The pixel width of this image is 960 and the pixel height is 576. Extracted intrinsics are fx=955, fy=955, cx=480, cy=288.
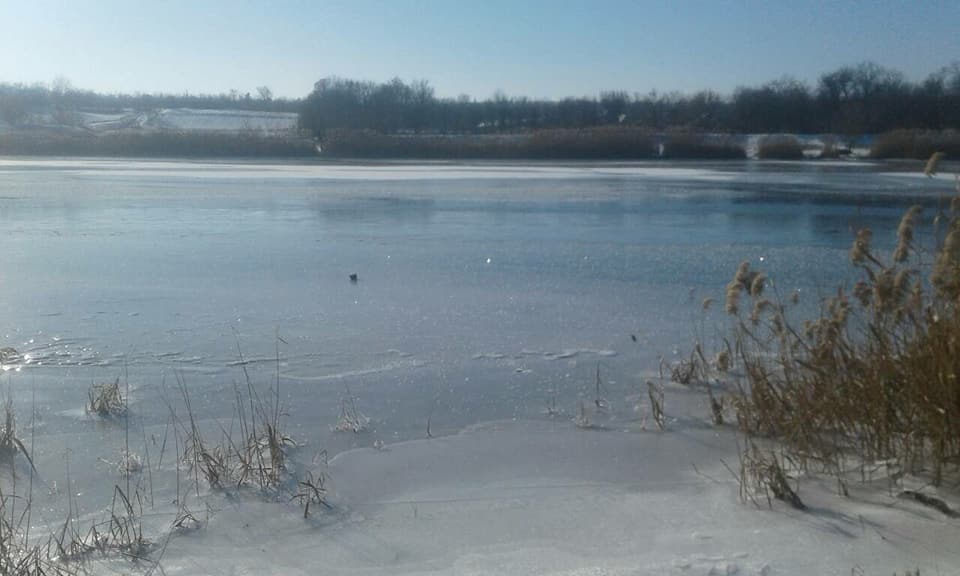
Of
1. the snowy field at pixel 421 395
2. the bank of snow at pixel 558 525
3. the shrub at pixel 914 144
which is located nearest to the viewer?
the bank of snow at pixel 558 525

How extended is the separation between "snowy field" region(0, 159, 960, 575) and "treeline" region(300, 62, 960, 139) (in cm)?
1676

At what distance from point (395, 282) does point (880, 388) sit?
549 centimetres

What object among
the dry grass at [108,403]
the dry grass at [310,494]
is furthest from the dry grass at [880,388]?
the dry grass at [108,403]

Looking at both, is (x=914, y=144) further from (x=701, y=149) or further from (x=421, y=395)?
(x=421, y=395)

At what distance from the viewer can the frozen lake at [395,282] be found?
229 inches

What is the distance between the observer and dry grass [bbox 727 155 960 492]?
376cm

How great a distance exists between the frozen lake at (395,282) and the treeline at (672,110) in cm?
1157

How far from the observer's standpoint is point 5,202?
1612 cm

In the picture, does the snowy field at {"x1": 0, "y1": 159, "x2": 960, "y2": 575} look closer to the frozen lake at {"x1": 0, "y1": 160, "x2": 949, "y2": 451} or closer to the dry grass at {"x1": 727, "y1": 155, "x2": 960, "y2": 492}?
the frozen lake at {"x1": 0, "y1": 160, "x2": 949, "y2": 451}

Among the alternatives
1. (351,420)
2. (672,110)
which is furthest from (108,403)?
(672,110)

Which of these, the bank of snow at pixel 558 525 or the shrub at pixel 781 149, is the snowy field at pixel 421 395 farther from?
the shrub at pixel 781 149

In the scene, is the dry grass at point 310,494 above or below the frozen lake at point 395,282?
below

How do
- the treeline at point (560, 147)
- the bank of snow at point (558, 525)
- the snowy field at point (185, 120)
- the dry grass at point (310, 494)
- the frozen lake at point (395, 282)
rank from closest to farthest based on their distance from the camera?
the bank of snow at point (558, 525), the dry grass at point (310, 494), the frozen lake at point (395, 282), the treeline at point (560, 147), the snowy field at point (185, 120)

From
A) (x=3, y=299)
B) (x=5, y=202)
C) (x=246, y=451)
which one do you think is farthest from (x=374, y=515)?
(x=5, y=202)
